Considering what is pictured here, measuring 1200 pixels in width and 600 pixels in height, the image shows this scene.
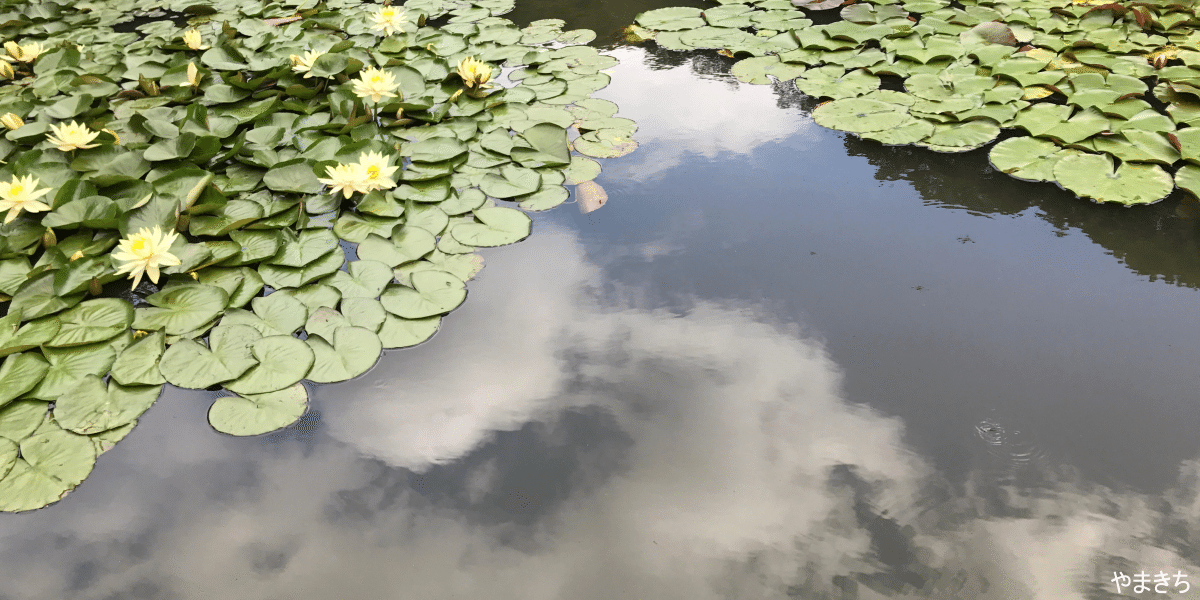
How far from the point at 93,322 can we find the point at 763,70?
3624mm

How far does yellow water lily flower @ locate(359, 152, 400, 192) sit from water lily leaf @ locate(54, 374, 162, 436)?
1.12 metres

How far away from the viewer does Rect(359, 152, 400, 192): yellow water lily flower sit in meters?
2.60

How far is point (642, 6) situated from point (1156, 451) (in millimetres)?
4583

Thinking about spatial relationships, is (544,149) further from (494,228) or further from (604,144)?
(494,228)

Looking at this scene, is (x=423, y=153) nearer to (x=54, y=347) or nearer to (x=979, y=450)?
(x=54, y=347)

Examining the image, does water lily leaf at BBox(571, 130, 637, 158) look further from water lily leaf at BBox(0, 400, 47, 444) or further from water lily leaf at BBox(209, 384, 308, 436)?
water lily leaf at BBox(0, 400, 47, 444)

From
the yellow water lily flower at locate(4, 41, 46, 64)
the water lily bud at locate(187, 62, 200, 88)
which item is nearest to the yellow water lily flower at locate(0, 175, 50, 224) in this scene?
the water lily bud at locate(187, 62, 200, 88)

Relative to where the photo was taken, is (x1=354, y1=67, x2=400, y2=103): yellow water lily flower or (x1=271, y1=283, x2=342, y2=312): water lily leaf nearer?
(x1=271, y1=283, x2=342, y2=312): water lily leaf

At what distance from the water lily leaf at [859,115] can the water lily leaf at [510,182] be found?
62.8 inches

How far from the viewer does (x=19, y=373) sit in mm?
1897

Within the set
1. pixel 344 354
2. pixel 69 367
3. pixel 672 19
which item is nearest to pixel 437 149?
pixel 344 354

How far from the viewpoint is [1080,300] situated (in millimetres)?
2109

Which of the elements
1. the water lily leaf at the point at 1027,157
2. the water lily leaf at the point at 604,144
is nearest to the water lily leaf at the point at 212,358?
the water lily leaf at the point at 604,144

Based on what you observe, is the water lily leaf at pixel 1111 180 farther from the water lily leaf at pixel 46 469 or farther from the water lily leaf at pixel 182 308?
the water lily leaf at pixel 46 469
